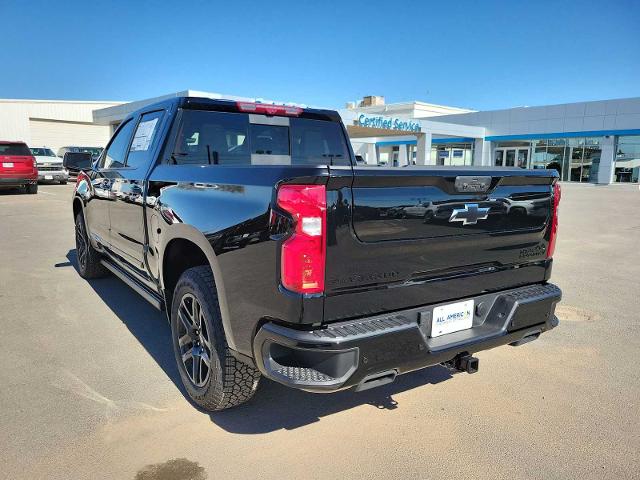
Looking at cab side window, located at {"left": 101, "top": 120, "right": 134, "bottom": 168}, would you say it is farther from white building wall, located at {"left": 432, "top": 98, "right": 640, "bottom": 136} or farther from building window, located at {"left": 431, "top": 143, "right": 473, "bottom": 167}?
building window, located at {"left": 431, "top": 143, "right": 473, "bottom": 167}

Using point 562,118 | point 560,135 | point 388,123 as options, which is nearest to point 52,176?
point 388,123

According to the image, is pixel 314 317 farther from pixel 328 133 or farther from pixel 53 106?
pixel 53 106

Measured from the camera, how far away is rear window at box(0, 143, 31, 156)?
653 inches

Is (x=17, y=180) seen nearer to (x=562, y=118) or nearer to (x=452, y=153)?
(x=452, y=153)

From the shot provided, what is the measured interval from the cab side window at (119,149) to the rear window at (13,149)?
47.5 feet

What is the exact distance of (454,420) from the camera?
295 centimetres

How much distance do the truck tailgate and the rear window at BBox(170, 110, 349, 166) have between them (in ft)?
5.71

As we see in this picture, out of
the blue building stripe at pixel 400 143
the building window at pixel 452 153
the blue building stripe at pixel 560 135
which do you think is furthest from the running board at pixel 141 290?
the blue building stripe at pixel 400 143

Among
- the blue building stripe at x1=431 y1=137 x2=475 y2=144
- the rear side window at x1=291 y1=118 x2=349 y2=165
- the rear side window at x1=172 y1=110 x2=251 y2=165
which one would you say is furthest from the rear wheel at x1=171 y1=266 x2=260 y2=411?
the blue building stripe at x1=431 y1=137 x2=475 y2=144

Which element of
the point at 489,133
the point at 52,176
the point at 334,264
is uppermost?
the point at 489,133

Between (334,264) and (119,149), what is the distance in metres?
3.37

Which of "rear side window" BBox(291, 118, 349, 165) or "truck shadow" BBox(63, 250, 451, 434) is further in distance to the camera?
"rear side window" BBox(291, 118, 349, 165)

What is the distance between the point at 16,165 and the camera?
16.8 m

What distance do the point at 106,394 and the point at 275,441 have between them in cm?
129
